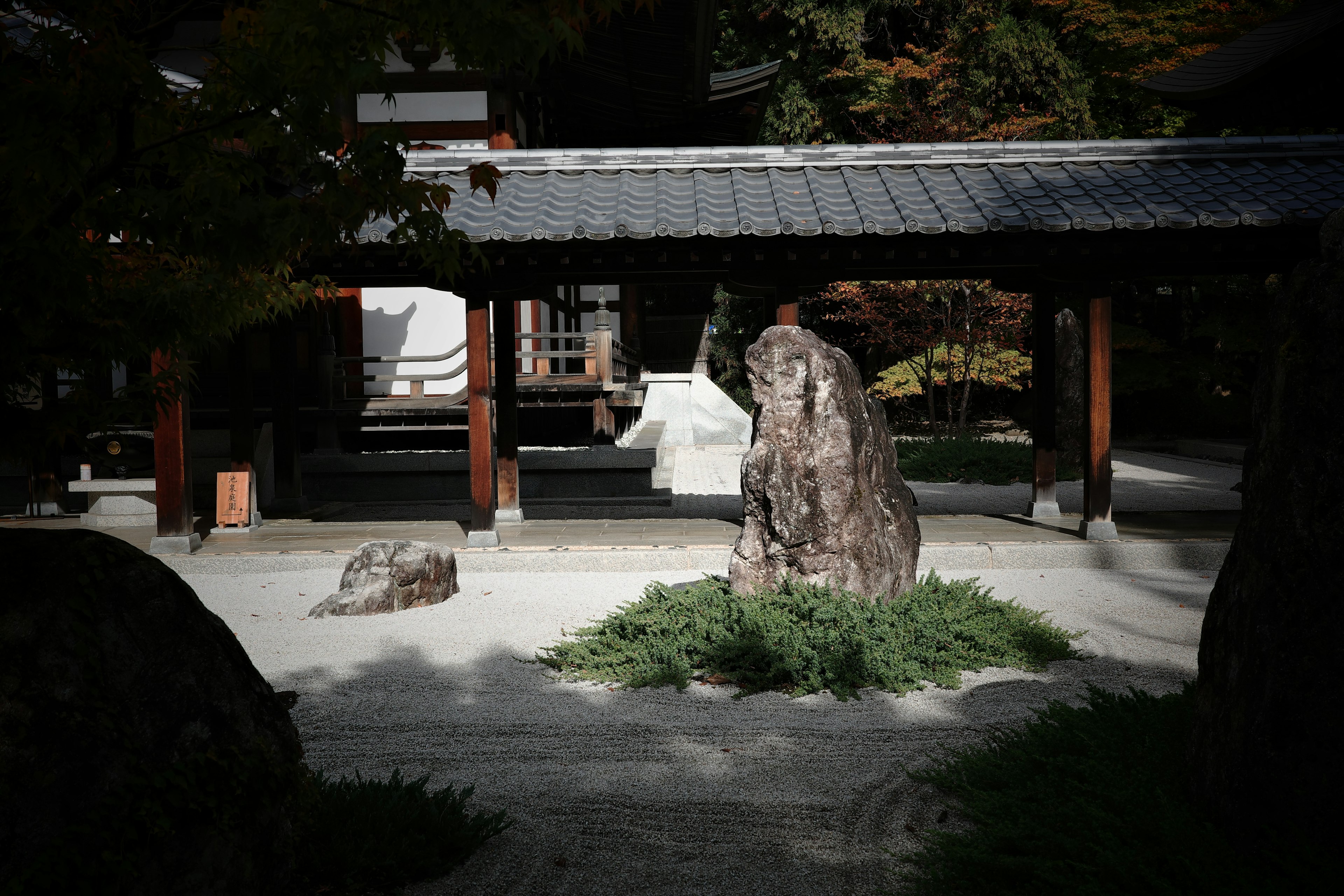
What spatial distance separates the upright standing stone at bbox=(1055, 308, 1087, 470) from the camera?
14406 mm

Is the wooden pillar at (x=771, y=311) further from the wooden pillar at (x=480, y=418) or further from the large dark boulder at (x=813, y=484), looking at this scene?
the wooden pillar at (x=480, y=418)

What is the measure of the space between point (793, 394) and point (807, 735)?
2.16 m

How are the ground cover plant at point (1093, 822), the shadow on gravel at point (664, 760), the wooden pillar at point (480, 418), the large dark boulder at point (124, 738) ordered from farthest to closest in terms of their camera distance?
the wooden pillar at point (480, 418) < the shadow on gravel at point (664, 760) < the ground cover plant at point (1093, 822) < the large dark boulder at point (124, 738)

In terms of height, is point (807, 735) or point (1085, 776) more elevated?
point (1085, 776)

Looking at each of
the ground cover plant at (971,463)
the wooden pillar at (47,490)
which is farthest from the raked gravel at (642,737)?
the ground cover plant at (971,463)

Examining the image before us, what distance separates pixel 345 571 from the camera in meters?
6.54

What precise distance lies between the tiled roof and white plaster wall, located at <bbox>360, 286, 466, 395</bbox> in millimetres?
4145

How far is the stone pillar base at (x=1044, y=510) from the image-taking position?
8.89 metres

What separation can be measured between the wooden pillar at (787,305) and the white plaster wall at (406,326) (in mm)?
6401

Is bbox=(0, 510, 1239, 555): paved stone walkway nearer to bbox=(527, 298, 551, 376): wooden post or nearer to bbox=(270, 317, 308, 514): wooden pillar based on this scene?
bbox=(270, 317, 308, 514): wooden pillar

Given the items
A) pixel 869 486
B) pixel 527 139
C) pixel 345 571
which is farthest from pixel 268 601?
pixel 527 139

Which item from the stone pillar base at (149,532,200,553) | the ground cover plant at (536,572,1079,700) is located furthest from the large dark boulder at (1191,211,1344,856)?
the stone pillar base at (149,532,200,553)

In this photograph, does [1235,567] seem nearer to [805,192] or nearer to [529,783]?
[529,783]

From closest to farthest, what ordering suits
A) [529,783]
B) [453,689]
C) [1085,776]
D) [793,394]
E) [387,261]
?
1. [1085,776]
2. [529,783]
3. [453,689]
4. [793,394]
5. [387,261]
